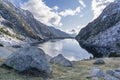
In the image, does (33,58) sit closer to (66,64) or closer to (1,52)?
(66,64)

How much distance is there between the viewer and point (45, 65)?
2844cm

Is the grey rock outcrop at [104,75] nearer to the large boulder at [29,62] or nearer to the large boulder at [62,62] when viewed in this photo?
the large boulder at [29,62]

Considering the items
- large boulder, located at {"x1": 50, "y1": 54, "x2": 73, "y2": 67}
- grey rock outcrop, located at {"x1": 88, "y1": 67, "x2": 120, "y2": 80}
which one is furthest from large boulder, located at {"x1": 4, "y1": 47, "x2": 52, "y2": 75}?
large boulder, located at {"x1": 50, "y1": 54, "x2": 73, "y2": 67}

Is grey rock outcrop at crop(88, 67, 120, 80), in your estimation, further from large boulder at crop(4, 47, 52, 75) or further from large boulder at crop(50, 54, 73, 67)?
large boulder at crop(50, 54, 73, 67)

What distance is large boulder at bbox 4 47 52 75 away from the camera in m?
27.3

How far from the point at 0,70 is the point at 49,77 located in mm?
5327

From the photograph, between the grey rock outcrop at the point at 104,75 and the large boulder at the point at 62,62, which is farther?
the large boulder at the point at 62,62

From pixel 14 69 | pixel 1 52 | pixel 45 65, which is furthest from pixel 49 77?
pixel 1 52

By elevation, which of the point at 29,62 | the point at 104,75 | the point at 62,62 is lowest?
the point at 104,75

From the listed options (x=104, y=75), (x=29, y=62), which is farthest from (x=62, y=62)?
Answer: (x=29, y=62)

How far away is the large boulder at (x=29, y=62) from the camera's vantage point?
27.3 meters

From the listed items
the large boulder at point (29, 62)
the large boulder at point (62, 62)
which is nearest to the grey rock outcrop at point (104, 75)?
the large boulder at point (29, 62)

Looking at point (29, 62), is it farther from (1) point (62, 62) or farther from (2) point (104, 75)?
(1) point (62, 62)

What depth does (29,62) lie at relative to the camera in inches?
1079
